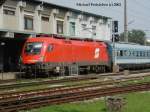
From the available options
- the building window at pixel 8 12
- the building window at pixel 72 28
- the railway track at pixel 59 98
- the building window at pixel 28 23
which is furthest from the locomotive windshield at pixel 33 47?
the building window at pixel 72 28

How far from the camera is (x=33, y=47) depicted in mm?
35938

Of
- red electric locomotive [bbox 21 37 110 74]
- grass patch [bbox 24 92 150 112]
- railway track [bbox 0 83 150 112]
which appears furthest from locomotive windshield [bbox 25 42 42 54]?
grass patch [bbox 24 92 150 112]

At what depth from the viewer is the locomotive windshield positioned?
35.5 m

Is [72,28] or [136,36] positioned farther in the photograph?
[136,36]

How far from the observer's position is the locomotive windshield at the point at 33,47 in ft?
116

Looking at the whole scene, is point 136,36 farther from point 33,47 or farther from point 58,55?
point 33,47

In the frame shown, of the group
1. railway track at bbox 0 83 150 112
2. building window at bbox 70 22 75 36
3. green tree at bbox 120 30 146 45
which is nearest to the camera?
railway track at bbox 0 83 150 112

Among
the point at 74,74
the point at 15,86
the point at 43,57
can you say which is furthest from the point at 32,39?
the point at 15,86

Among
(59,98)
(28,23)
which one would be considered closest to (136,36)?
(28,23)

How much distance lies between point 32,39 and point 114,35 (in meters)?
15.8

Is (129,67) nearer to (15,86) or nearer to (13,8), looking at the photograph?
(13,8)

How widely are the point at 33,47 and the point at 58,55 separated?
2193 mm

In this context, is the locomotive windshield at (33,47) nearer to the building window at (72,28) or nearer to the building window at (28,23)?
the building window at (28,23)

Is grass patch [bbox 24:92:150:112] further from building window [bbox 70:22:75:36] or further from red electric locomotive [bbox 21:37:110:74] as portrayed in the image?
building window [bbox 70:22:75:36]
